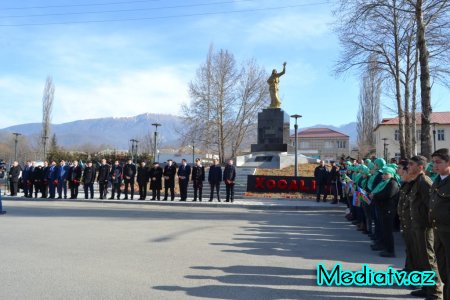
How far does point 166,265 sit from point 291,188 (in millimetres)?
14206

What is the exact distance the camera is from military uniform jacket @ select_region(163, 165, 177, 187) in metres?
18.1

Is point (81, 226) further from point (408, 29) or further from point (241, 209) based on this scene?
point (408, 29)

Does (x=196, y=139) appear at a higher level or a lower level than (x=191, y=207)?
higher

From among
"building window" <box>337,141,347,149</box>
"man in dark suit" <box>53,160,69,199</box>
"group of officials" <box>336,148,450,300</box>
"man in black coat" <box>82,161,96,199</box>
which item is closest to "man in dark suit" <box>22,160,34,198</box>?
"man in dark suit" <box>53,160,69,199</box>

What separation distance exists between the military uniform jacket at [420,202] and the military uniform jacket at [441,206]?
33.0 inches

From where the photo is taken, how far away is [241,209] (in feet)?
50.7

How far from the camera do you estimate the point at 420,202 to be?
16.5 feet

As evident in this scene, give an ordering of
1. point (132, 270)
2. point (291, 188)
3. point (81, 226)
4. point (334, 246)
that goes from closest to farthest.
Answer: point (132, 270) < point (334, 246) < point (81, 226) < point (291, 188)

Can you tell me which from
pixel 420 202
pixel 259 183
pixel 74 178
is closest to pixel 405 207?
pixel 420 202

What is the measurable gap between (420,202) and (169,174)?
14145mm

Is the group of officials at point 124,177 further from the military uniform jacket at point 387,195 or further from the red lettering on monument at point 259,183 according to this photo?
the military uniform jacket at point 387,195

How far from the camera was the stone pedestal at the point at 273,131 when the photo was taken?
28188mm

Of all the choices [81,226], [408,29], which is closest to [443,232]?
[81,226]

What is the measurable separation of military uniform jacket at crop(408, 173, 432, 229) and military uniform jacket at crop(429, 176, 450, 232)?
837mm
